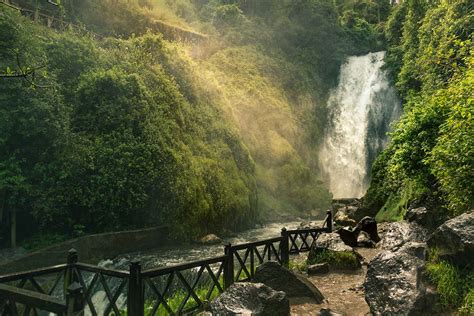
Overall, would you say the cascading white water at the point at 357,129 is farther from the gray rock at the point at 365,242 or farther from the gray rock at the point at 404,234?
the gray rock at the point at 404,234

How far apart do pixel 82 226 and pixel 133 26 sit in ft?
68.1

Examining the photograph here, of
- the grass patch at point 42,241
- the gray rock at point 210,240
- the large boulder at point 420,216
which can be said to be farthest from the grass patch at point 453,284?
the grass patch at point 42,241

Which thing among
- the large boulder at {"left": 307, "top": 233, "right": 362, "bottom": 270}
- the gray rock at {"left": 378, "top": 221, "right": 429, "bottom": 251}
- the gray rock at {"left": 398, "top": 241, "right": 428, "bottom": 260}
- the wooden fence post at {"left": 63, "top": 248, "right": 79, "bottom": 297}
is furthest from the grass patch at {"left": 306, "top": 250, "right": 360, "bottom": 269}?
the wooden fence post at {"left": 63, "top": 248, "right": 79, "bottom": 297}

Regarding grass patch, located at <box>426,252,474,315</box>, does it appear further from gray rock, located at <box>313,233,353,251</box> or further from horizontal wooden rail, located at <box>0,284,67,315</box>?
horizontal wooden rail, located at <box>0,284,67,315</box>

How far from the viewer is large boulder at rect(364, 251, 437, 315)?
6.30m

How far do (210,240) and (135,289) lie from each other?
1307cm

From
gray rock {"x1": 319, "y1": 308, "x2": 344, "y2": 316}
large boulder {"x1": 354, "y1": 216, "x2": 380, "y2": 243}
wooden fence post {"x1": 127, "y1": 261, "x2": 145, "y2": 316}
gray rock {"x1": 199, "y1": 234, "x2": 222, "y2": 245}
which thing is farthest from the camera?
gray rock {"x1": 199, "y1": 234, "x2": 222, "y2": 245}

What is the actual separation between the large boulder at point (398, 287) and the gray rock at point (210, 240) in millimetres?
12656

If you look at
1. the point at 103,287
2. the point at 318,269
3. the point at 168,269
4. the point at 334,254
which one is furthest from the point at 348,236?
the point at 103,287

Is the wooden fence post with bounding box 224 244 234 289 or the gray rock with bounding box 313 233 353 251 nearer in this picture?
the wooden fence post with bounding box 224 244 234 289

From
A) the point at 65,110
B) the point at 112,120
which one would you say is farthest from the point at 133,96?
the point at 65,110

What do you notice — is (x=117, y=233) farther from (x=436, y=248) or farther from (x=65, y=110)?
(x=436, y=248)

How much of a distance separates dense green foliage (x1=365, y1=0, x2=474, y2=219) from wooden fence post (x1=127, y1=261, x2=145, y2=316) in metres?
7.74

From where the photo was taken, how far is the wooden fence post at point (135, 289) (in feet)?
20.9
